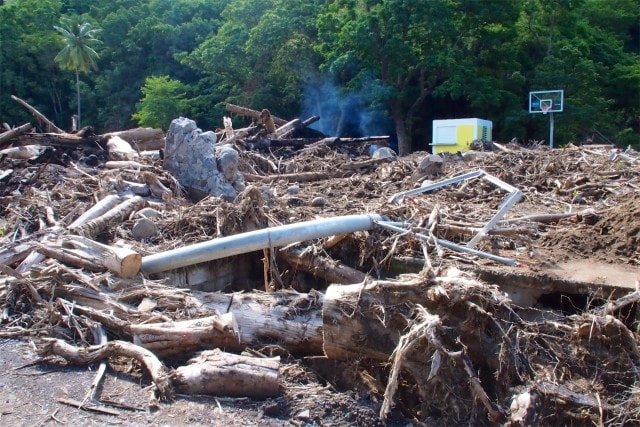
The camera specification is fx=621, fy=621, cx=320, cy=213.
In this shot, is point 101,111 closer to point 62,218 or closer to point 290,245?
point 62,218

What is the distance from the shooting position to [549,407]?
3840 millimetres

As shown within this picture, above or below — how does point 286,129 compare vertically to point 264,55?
below

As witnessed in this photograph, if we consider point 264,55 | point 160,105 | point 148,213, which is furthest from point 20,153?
point 160,105

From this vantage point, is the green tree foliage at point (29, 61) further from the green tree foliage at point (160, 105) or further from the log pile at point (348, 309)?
the log pile at point (348, 309)

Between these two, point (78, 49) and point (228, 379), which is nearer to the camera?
point (228, 379)

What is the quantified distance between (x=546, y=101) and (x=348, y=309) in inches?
785

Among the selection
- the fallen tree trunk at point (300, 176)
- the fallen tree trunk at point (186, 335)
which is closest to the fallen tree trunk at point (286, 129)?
the fallen tree trunk at point (300, 176)

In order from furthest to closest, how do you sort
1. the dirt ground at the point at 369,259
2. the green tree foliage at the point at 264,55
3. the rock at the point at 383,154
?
the green tree foliage at the point at 264,55 < the rock at the point at 383,154 < the dirt ground at the point at 369,259

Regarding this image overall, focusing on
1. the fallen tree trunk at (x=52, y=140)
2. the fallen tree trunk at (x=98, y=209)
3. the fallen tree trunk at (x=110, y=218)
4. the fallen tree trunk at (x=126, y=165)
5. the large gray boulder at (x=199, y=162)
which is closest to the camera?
the fallen tree trunk at (x=110, y=218)

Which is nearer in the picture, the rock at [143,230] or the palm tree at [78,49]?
the rock at [143,230]

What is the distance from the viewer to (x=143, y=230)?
6.76 metres

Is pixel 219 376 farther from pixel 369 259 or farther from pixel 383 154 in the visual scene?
pixel 383 154

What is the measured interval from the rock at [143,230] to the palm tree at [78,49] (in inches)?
1160

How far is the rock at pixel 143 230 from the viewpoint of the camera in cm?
675
